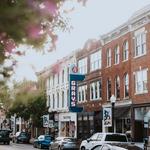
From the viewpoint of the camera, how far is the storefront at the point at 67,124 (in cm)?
5534

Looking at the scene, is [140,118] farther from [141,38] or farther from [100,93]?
[100,93]

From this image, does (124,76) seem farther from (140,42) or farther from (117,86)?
(140,42)

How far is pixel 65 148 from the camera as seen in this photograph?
36531 mm

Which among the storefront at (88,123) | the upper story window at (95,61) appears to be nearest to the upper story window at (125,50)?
the upper story window at (95,61)

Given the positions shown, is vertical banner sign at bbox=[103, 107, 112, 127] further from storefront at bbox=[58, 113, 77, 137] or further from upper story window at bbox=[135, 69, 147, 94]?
storefront at bbox=[58, 113, 77, 137]

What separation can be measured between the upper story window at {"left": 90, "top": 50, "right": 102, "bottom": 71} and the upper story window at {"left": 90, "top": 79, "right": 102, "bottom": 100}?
5.10 feet

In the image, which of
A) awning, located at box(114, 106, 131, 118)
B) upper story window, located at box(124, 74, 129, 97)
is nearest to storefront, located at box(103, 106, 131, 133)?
awning, located at box(114, 106, 131, 118)

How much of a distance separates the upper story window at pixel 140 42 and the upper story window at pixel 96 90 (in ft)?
29.5

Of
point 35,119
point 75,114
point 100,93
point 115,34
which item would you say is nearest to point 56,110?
point 35,119

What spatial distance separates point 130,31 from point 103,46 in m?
6.60

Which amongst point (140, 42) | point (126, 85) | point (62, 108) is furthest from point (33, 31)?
point (62, 108)

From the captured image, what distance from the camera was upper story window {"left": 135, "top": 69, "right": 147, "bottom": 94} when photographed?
122 feet

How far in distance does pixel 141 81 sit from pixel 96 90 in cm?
1088

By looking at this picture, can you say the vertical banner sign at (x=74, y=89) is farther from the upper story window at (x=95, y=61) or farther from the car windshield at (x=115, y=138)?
the car windshield at (x=115, y=138)
